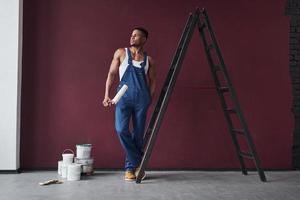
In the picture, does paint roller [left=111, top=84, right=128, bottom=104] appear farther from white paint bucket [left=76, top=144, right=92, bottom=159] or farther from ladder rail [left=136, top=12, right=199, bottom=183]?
white paint bucket [left=76, top=144, right=92, bottom=159]

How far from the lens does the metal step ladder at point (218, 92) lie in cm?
343

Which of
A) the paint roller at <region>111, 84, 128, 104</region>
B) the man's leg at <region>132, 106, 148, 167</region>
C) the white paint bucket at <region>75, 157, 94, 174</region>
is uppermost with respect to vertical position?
the paint roller at <region>111, 84, 128, 104</region>

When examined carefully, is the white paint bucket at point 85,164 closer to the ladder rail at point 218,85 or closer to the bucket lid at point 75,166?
the bucket lid at point 75,166

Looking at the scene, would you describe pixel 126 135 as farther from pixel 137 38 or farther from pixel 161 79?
pixel 137 38

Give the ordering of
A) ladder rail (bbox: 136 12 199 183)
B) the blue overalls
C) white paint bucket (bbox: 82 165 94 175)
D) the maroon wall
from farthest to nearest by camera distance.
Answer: the maroon wall
white paint bucket (bbox: 82 165 94 175)
the blue overalls
ladder rail (bbox: 136 12 199 183)

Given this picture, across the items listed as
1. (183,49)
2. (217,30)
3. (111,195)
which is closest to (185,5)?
(217,30)

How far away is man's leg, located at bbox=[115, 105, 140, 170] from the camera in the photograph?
3510 millimetres

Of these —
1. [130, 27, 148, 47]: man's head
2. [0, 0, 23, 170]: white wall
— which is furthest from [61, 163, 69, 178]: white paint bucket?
[130, 27, 148, 47]: man's head

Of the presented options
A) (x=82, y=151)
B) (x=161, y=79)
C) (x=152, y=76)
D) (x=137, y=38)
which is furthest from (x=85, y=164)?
(x=137, y=38)

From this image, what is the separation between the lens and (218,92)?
3775 millimetres

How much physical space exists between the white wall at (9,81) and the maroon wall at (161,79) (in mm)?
196

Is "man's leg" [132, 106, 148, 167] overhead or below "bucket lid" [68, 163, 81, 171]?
overhead

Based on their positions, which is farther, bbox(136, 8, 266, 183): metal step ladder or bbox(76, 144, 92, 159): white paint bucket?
bbox(76, 144, 92, 159): white paint bucket

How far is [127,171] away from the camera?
358 cm
